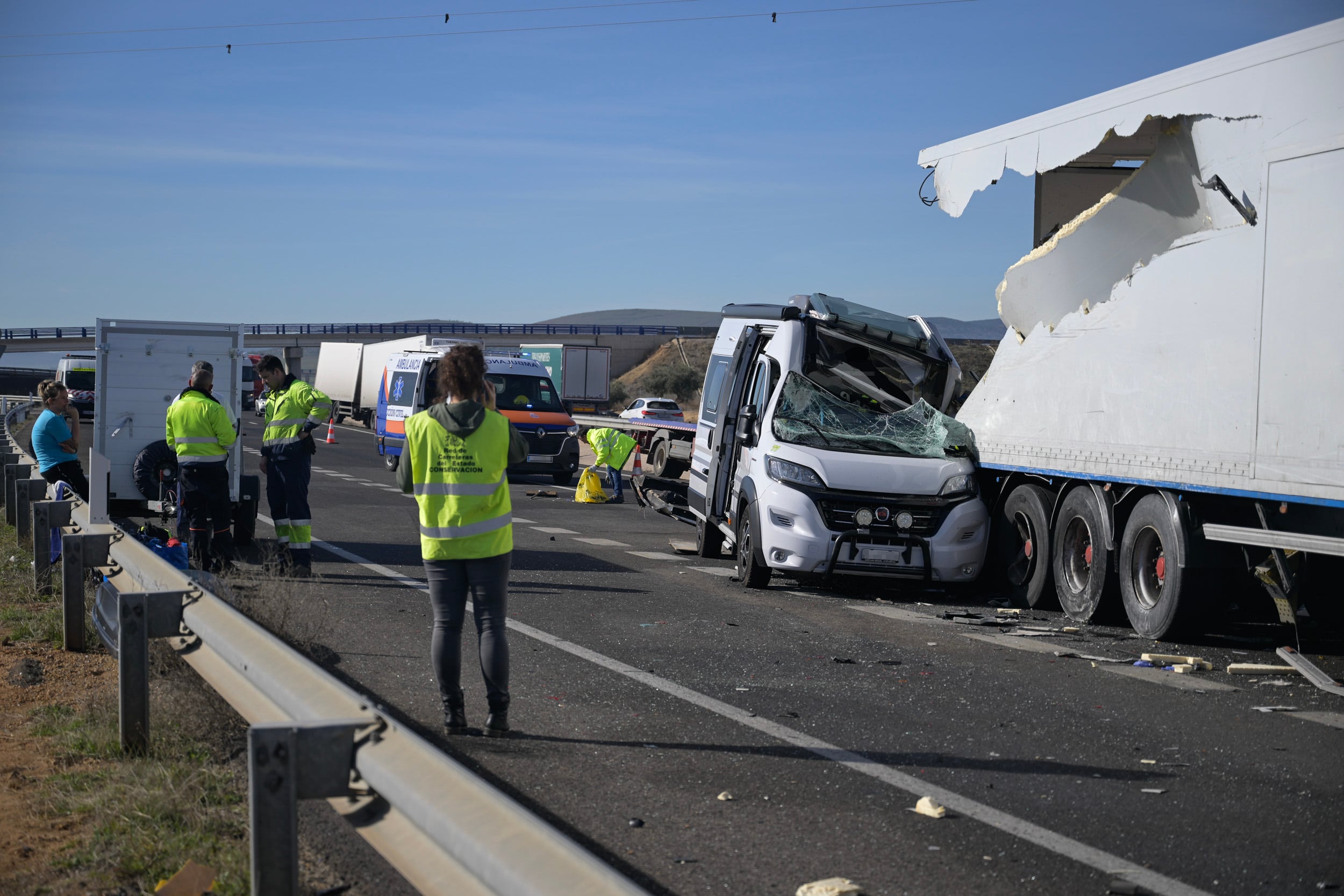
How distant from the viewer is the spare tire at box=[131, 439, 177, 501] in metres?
12.7

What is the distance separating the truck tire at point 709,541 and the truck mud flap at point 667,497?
4.08ft

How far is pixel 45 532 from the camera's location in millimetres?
9969

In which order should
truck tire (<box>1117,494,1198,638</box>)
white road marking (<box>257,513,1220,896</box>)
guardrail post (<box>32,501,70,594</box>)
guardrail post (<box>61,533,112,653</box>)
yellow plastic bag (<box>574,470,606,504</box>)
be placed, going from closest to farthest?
white road marking (<box>257,513,1220,896</box>) < guardrail post (<box>61,533,112,653</box>) < truck tire (<box>1117,494,1198,638</box>) < guardrail post (<box>32,501,70,594</box>) < yellow plastic bag (<box>574,470,606,504</box>)

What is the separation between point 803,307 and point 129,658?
27.0 ft

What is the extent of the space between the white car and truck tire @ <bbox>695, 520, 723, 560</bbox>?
95.3ft

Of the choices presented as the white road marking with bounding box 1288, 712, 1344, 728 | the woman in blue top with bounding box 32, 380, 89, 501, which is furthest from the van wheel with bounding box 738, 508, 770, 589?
the woman in blue top with bounding box 32, 380, 89, 501

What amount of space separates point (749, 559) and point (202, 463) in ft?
15.1

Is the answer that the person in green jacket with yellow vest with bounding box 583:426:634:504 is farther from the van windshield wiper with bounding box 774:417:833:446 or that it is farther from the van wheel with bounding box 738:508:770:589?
the van windshield wiper with bounding box 774:417:833:446

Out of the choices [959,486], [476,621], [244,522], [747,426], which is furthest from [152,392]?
[476,621]

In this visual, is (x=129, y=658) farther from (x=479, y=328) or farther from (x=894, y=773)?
(x=479, y=328)

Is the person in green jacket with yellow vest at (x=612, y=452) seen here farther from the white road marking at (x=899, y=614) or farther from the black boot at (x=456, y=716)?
the black boot at (x=456, y=716)

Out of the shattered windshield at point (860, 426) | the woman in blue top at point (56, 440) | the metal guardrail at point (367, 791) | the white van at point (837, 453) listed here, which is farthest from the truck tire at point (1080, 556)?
the woman in blue top at point (56, 440)

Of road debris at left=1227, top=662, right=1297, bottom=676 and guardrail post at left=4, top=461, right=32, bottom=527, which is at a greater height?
guardrail post at left=4, top=461, right=32, bottom=527

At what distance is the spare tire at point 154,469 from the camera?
12.7 metres
